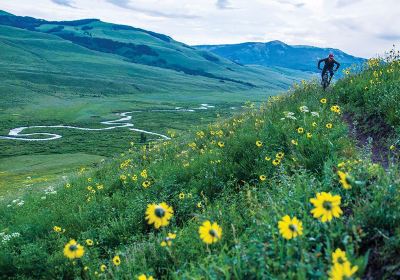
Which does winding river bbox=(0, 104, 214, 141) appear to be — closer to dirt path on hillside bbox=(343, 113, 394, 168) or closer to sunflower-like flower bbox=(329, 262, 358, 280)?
dirt path on hillside bbox=(343, 113, 394, 168)

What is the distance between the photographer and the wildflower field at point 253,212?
397 centimetres

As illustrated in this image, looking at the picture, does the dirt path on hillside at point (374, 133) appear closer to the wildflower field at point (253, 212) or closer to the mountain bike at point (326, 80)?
the wildflower field at point (253, 212)

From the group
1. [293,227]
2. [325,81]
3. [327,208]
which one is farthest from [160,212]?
[325,81]

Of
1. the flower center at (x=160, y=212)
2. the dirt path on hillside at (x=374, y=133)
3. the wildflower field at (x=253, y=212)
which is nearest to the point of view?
the wildflower field at (x=253, y=212)

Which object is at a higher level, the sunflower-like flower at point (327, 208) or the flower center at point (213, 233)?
the sunflower-like flower at point (327, 208)

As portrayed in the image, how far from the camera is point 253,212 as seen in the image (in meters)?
5.35

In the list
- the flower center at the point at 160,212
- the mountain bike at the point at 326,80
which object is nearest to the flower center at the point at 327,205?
the flower center at the point at 160,212

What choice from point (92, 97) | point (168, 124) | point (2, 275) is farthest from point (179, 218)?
point (92, 97)

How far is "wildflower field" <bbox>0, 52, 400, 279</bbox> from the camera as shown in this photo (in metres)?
3.97

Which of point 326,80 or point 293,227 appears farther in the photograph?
point 326,80

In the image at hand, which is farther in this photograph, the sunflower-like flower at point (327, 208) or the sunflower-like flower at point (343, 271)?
the sunflower-like flower at point (327, 208)

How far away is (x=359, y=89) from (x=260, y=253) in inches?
343

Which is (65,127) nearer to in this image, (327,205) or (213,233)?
(213,233)

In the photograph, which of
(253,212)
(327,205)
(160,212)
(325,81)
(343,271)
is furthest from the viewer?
(325,81)
